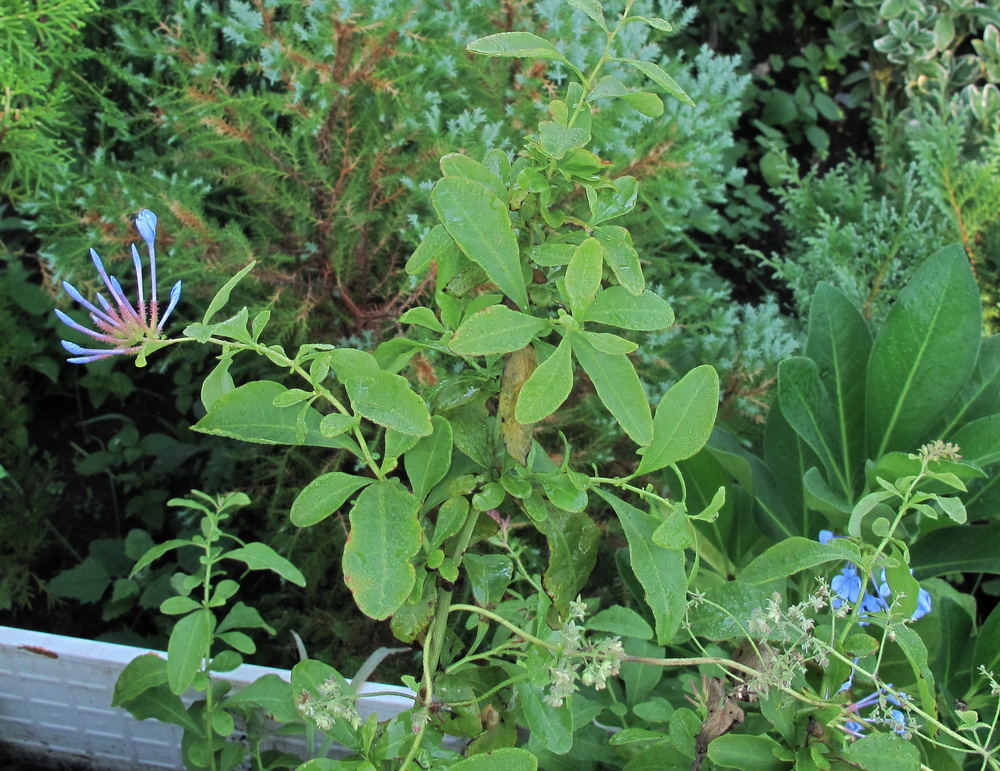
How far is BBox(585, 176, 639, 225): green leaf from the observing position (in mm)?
596

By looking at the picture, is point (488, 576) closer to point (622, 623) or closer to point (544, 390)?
point (622, 623)

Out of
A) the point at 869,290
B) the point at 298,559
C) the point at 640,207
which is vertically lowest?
the point at 298,559

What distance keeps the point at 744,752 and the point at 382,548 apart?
1.10 feet

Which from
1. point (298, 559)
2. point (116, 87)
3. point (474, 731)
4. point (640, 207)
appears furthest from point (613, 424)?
point (116, 87)

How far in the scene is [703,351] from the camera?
1490 millimetres

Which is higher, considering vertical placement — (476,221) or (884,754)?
(476,221)

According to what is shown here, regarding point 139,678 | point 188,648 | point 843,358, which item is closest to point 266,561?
point 188,648

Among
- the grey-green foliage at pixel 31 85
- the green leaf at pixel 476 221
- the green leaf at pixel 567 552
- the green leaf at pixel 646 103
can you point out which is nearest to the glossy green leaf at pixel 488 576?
the green leaf at pixel 567 552

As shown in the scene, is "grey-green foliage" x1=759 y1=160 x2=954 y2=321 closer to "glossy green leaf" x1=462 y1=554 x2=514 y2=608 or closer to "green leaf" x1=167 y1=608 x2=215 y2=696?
"glossy green leaf" x1=462 y1=554 x2=514 y2=608

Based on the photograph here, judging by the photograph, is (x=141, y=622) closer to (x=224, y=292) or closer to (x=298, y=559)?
(x=298, y=559)

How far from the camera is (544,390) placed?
542mm

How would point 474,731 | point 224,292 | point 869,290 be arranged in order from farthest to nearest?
point 869,290
point 474,731
point 224,292

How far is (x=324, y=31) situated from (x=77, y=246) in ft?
1.85

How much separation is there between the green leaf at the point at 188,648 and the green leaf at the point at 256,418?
369 millimetres
